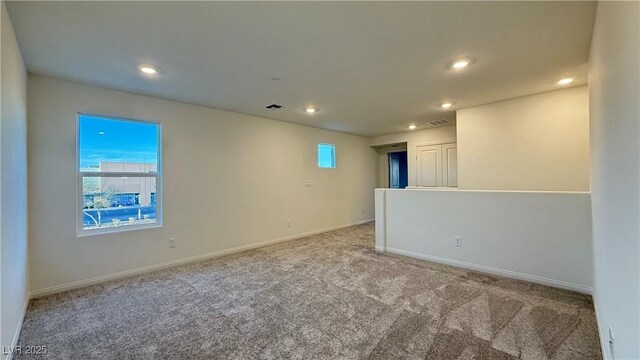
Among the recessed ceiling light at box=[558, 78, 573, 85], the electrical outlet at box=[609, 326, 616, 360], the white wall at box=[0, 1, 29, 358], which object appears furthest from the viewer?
the recessed ceiling light at box=[558, 78, 573, 85]

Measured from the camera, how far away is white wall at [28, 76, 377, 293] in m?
2.94

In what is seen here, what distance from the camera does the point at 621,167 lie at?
1.34 meters

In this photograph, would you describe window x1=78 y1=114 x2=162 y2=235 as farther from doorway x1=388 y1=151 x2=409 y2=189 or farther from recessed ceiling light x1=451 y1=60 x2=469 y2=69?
doorway x1=388 y1=151 x2=409 y2=189

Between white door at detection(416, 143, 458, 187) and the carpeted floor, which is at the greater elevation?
white door at detection(416, 143, 458, 187)

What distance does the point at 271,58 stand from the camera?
256cm

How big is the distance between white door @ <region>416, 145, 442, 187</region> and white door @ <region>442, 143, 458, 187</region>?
0.09 metres

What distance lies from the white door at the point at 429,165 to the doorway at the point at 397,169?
1.53 meters

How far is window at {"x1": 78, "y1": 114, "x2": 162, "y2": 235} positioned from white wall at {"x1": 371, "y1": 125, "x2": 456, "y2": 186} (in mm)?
5304

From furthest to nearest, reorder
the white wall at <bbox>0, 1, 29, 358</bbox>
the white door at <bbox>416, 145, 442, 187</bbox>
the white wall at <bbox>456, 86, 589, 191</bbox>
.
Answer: the white door at <bbox>416, 145, 442, 187</bbox>
the white wall at <bbox>456, 86, 589, 191</bbox>
the white wall at <bbox>0, 1, 29, 358</bbox>

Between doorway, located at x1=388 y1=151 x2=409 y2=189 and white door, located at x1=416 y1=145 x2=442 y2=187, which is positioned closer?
white door, located at x1=416 y1=145 x2=442 y2=187

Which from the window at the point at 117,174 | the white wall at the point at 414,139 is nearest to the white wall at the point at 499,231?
the white wall at the point at 414,139

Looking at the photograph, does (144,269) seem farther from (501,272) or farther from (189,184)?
(501,272)

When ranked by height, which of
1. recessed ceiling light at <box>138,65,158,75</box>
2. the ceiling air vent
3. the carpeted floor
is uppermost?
the ceiling air vent

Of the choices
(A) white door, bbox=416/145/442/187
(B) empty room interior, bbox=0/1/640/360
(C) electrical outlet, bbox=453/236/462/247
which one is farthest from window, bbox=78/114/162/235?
(A) white door, bbox=416/145/442/187
